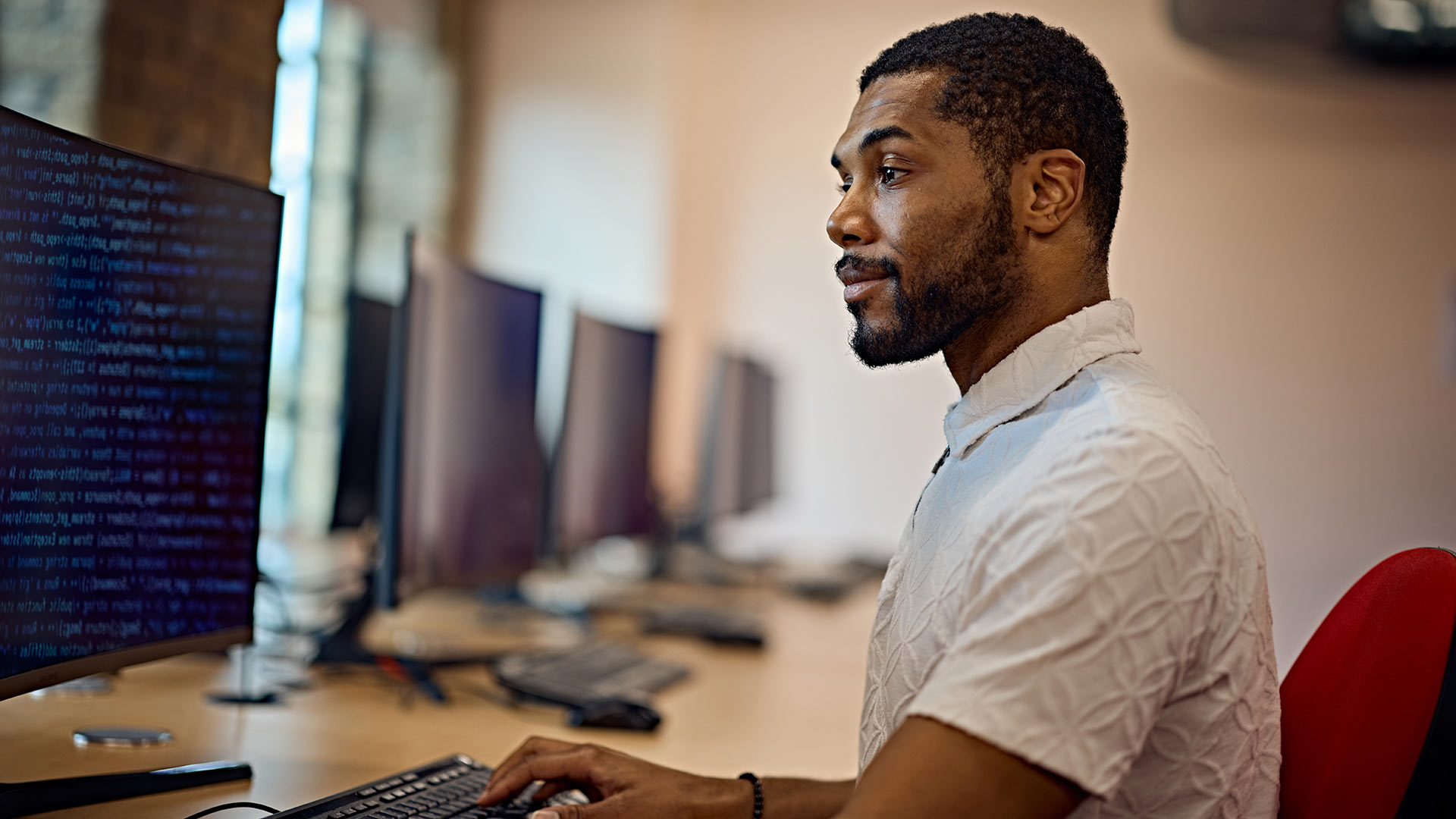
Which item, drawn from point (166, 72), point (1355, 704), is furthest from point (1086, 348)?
point (166, 72)

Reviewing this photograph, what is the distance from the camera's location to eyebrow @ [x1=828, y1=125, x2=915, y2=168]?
1.00m

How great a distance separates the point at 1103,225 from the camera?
103 cm

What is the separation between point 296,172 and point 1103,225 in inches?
155

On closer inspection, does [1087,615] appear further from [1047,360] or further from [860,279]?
[860,279]

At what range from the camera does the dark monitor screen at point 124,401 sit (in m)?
0.91

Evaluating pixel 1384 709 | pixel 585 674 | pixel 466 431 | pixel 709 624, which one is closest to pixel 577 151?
pixel 709 624

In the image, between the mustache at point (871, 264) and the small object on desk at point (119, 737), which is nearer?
the mustache at point (871, 264)

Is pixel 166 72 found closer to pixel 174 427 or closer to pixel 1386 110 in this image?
pixel 174 427

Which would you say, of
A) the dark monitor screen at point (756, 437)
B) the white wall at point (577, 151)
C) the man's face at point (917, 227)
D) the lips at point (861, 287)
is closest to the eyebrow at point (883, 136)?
the man's face at point (917, 227)

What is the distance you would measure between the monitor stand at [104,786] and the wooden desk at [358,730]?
0.01m

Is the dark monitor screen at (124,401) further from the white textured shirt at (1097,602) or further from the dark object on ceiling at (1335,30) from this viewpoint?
the dark object on ceiling at (1335,30)

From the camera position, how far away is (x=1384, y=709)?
891mm

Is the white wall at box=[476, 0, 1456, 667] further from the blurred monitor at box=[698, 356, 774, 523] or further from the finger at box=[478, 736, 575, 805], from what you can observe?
the finger at box=[478, 736, 575, 805]

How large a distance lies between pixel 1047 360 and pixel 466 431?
3.32 ft
